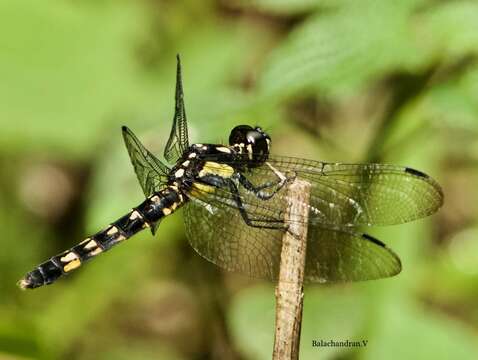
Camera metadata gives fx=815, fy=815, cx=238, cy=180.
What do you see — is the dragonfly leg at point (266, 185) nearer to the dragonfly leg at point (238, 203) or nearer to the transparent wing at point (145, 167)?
the dragonfly leg at point (238, 203)

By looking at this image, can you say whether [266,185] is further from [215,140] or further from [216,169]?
[215,140]

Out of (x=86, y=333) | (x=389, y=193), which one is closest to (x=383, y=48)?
(x=389, y=193)

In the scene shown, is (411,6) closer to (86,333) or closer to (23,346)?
(23,346)

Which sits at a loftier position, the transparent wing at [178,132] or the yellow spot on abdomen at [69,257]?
the transparent wing at [178,132]

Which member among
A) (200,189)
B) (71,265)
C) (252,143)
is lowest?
(71,265)

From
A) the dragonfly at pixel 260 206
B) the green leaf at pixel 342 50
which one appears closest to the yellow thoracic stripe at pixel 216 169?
the dragonfly at pixel 260 206

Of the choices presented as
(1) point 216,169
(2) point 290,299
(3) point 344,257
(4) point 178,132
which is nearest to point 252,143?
(1) point 216,169
